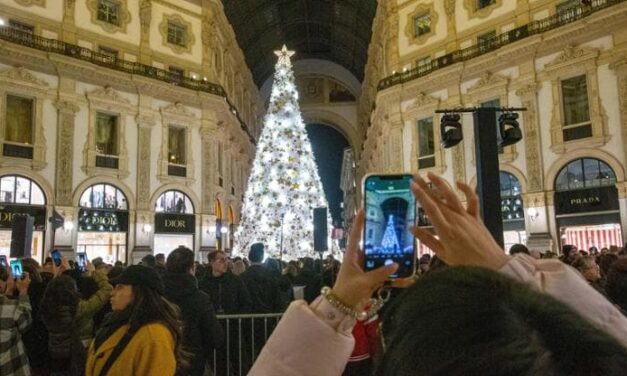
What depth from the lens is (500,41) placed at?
24.2 meters

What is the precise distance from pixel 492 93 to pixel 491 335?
85.1ft

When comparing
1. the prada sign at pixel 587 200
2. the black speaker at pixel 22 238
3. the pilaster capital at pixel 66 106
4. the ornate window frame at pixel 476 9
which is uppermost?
the ornate window frame at pixel 476 9

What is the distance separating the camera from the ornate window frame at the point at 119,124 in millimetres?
24317

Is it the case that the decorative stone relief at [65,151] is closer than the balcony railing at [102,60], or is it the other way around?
the balcony railing at [102,60]

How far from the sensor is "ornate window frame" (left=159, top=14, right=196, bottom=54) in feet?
92.7

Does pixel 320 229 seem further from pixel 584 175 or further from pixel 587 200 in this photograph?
→ pixel 584 175

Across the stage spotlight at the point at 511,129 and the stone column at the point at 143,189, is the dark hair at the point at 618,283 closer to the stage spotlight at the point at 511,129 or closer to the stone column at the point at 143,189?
the stage spotlight at the point at 511,129

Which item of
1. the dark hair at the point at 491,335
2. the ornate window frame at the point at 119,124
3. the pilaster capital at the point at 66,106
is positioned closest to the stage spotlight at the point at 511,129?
the dark hair at the point at 491,335

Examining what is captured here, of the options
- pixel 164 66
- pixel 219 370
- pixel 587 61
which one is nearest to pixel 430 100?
pixel 587 61

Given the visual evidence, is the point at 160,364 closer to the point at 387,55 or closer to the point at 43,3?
the point at 43,3

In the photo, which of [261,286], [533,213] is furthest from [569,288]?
[533,213]

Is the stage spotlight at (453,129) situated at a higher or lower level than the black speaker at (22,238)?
higher

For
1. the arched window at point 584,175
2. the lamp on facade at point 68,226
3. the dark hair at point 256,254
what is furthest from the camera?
the lamp on facade at point 68,226

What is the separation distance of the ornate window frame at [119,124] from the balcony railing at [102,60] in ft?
4.71
